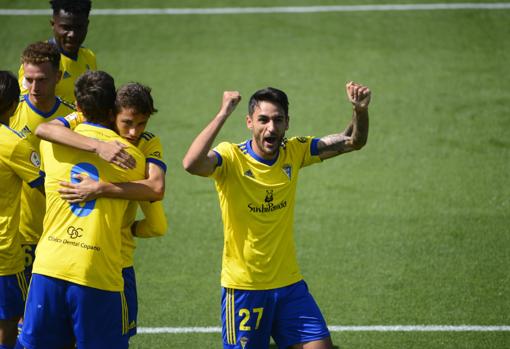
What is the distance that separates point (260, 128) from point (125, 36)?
1046cm

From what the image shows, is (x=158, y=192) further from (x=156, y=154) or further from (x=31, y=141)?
(x=31, y=141)

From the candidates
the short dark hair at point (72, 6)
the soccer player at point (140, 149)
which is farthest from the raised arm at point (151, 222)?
the short dark hair at point (72, 6)

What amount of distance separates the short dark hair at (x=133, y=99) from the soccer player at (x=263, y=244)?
26.2 inches

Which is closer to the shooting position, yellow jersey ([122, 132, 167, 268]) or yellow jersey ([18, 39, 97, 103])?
yellow jersey ([122, 132, 167, 268])

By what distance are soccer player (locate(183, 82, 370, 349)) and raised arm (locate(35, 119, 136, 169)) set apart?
36.2 inches

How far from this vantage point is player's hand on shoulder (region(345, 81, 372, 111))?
6398mm

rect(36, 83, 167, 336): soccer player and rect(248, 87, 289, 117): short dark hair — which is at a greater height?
rect(248, 87, 289, 117): short dark hair

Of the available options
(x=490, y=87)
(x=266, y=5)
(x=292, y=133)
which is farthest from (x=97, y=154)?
(x=266, y=5)

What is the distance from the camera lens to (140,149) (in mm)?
5992

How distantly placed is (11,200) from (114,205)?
1.13m

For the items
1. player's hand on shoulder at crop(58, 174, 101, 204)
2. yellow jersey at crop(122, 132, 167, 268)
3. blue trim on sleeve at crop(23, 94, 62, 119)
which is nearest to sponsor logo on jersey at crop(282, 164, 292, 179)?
yellow jersey at crop(122, 132, 167, 268)

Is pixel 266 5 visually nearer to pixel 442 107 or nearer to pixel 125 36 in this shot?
pixel 125 36

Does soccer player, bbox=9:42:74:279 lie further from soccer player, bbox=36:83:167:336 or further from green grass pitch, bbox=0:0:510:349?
green grass pitch, bbox=0:0:510:349

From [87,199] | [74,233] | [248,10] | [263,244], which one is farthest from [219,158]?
[248,10]
